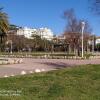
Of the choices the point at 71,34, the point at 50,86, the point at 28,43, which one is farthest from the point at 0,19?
the point at 28,43

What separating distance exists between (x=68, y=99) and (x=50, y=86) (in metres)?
1.92

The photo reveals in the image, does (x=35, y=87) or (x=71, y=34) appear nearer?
(x=35, y=87)

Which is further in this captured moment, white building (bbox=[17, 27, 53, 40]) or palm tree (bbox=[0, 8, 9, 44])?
white building (bbox=[17, 27, 53, 40])

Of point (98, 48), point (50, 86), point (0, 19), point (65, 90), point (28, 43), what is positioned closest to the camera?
point (65, 90)

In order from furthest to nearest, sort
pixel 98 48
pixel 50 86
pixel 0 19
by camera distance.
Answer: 1. pixel 98 48
2. pixel 0 19
3. pixel 50 86

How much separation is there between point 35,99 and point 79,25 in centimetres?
5713

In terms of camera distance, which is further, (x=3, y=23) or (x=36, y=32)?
(x=36, y=32)

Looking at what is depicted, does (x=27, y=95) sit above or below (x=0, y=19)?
below

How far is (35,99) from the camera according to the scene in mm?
7730

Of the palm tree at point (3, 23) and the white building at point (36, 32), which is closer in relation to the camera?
the palm tree at point (3, 23)

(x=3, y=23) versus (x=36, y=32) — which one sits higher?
(x=36, y=32)

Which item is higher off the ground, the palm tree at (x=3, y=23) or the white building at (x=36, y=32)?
the white building at (x=36, y=32)

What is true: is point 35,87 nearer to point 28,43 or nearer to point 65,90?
point 65,90

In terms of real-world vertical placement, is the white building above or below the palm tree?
above
